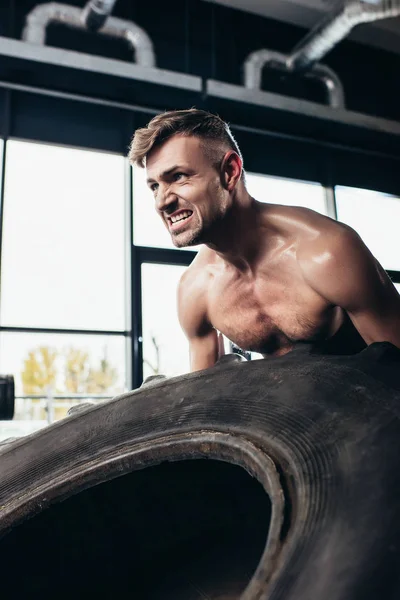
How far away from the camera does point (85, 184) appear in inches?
171

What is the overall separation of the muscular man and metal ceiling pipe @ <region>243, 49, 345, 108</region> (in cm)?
347

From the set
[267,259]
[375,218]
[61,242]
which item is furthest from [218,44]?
[267,259]

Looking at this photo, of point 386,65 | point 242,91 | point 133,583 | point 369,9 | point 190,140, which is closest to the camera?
point 133,583

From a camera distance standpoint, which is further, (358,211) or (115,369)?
(358,211)

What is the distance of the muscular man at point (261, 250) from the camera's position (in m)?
1.29

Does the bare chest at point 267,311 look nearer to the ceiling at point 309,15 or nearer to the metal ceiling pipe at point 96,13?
the metal ceiling pipe at point 96,13

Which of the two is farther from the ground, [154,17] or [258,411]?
[154,17]

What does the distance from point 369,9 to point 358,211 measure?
1788 mm

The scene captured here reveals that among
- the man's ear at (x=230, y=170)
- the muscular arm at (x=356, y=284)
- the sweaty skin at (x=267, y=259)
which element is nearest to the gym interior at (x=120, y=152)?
the sweaty skin at (x=267, y=259)

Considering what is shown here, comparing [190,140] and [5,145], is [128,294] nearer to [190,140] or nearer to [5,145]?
[5,145]

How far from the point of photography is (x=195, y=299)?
1.67m

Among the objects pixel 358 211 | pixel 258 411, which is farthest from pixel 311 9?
pixel 258 411

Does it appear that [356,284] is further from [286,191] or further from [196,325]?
[286,191]

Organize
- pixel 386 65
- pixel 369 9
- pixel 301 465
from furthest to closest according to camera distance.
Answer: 1. pixel 386 65
2. pixel 369 9
3. pixel 301 465
